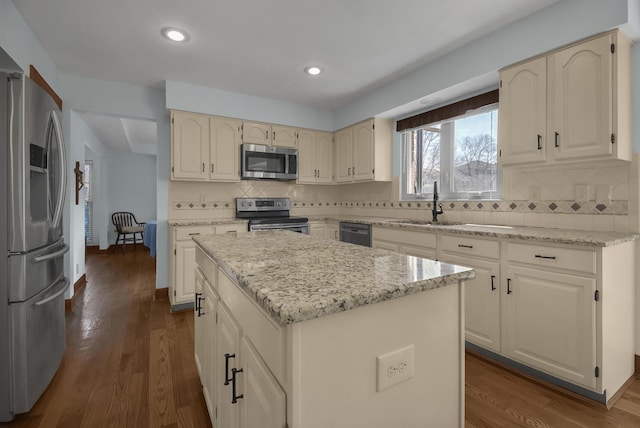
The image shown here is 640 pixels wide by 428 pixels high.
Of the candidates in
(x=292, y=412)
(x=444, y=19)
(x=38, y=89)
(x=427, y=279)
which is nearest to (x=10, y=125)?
(x=38, y=89)

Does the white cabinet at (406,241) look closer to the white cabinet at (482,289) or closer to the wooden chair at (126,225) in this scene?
the white cabinet at (482,289)

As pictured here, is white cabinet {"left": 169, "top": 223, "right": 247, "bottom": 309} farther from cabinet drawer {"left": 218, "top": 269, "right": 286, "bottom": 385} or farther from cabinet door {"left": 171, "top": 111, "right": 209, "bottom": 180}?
cabinet drawer {"left": 218, "top": 269, "right": 286, "bottom": 385}

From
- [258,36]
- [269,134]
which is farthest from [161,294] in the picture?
[258,36]

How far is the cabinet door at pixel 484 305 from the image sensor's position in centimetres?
213

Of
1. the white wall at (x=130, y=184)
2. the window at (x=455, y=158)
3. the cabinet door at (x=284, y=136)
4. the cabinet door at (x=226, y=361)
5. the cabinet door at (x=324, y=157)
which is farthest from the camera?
the white wall at (x=130, y=184)

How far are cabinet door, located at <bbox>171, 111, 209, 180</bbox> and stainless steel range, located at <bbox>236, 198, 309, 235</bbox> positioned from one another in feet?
2.21

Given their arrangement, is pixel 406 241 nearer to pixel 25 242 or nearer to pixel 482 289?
pixel 482 289

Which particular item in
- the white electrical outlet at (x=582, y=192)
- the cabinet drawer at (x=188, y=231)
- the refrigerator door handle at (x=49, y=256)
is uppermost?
the white electrical outlet at (x=582, y=192)

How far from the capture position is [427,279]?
0.81 metres

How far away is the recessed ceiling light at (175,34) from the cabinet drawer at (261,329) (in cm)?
223

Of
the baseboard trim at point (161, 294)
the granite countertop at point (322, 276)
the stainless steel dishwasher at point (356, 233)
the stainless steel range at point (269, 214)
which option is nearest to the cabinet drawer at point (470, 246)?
the stainless steel dishwasher at point (356, 233)

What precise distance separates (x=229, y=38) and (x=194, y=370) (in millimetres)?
2518

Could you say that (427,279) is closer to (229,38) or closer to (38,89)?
(38,89)

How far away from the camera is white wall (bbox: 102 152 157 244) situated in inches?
305
